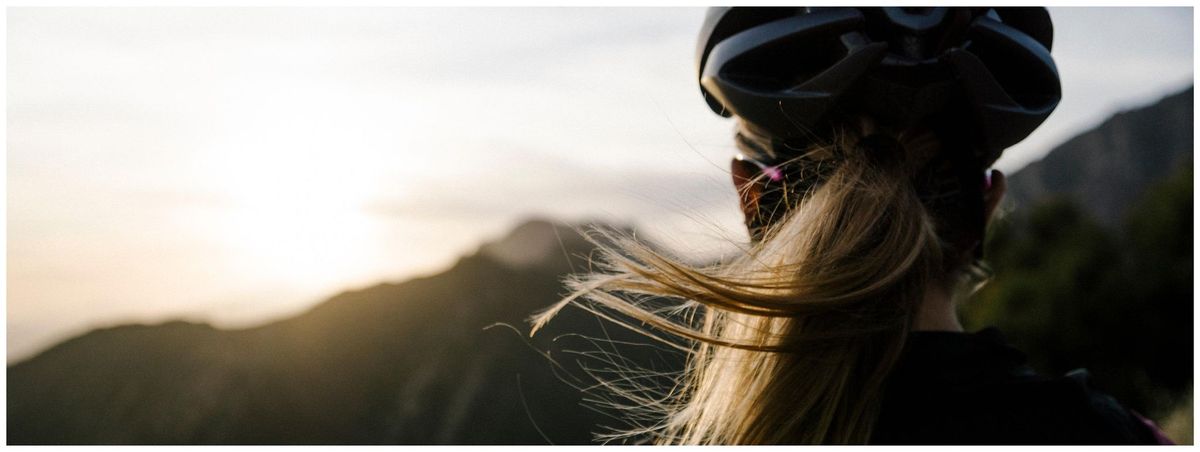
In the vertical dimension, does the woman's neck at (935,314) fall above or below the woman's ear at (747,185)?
below

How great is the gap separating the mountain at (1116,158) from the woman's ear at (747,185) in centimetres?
7519

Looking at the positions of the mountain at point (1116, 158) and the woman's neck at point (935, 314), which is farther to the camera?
the mountain at point (1116, 158)

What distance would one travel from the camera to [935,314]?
208cm

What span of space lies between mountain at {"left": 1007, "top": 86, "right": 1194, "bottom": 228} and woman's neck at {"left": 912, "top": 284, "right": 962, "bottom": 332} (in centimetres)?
7527

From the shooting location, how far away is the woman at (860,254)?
1.84 metres

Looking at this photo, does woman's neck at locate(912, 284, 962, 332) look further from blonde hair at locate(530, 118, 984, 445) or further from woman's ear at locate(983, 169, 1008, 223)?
woman's ear at locate(983, 169, 1008, 223)

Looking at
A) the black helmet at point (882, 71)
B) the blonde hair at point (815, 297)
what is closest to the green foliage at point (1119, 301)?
the black helmet at point (882, 71)

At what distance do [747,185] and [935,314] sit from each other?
62 cm

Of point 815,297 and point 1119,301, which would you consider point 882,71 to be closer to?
point 815,297

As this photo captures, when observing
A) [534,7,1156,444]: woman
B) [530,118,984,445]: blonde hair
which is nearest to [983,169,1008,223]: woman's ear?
[534,7,1156,444]: woman

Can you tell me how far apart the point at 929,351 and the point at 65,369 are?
59.4 meters

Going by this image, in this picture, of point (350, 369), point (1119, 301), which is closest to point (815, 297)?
point (1119, 301)

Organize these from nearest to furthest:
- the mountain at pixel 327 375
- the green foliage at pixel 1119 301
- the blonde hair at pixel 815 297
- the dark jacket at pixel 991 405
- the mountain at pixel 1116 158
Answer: the dark jacket at pixel 991 405 < the blonde hair at pixel 815 297 < the green foliage at pixel 1119 301 < the mountain at pixel 327 375 < the mountain at pixel 1116 158

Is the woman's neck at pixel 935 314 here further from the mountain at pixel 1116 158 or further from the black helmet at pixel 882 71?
the mountain at pixel 1116 158
